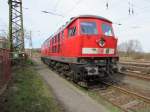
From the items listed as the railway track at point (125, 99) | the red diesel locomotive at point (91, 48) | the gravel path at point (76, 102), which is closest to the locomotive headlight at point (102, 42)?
the red diesel locomotive at point (91, 48)

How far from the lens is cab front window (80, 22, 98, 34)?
10915mm

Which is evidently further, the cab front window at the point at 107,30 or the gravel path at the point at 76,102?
the cab front window at the point at 107,30

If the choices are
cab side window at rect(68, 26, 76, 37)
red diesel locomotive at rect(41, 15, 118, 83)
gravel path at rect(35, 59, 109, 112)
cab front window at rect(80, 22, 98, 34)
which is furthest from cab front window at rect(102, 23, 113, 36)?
gravel path at rect(35, 59, 109, 112)

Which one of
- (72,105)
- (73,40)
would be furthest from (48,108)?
(73,40)

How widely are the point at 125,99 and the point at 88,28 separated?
4.09 metres

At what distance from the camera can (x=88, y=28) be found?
11.1m

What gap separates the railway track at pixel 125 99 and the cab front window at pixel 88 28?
284 cm

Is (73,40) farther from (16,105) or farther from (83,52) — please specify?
(16,105)

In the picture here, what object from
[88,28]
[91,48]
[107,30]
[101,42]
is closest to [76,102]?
[91,48]

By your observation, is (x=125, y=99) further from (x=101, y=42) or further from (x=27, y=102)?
(x=27, y=102)

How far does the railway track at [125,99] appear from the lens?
24.6ft

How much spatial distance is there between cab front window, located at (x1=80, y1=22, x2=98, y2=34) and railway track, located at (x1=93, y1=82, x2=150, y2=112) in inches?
112

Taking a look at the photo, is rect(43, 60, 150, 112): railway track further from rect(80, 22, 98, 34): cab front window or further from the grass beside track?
rect(80, 22, 98, 34): cab front window

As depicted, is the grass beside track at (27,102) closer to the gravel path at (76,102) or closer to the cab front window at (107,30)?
the gravel path at (76,102)
